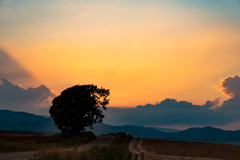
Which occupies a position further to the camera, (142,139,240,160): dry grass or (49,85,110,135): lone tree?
(49,85,110,135): lone tree

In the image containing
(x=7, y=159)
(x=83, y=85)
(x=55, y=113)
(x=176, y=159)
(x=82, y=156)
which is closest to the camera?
(x=82, y=156)

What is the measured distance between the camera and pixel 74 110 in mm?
57719

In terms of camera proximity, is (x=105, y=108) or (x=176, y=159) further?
(x=105, y=108)

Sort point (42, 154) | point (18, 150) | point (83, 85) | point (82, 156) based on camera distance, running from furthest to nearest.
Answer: point (83, 85)
point (18, 150)
point (42, 154)
point (82, 156)

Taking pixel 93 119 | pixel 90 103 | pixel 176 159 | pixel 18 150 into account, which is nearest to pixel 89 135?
pixel 93 119

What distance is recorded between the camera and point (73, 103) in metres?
57.5

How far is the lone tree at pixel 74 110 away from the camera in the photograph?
187 ft

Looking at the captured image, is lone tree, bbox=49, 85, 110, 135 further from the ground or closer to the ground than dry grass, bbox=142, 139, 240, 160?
further from the ground

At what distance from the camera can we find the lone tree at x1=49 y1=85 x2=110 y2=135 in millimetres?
57125

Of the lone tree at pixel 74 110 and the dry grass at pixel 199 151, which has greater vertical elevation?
the lone tree at pixel 74 110

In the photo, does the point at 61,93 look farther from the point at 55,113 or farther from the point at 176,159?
the point at 176,159

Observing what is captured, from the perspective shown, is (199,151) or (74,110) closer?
(199,151)

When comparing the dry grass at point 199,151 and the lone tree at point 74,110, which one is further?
the lone tree at point 74,110

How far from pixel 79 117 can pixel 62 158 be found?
1492 inches
